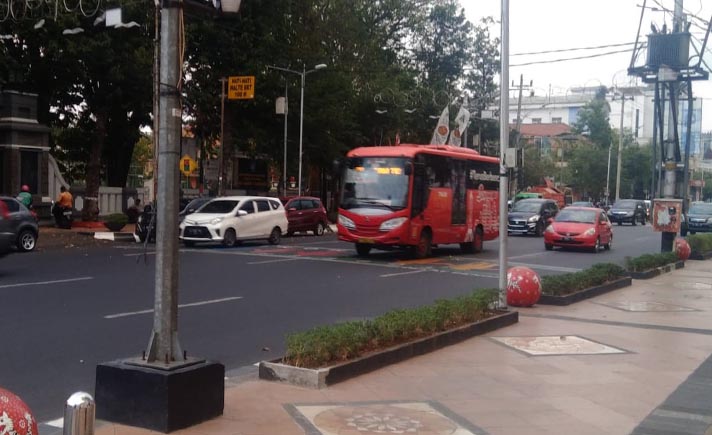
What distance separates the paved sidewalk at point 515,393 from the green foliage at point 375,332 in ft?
1.08

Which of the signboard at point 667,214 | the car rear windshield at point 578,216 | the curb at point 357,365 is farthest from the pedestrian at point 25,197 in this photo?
the curb at point 357,365

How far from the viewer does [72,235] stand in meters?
28.8

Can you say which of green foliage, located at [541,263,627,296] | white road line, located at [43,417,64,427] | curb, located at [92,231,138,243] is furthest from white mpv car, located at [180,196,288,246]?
white road line, located at [43,417,64,427]

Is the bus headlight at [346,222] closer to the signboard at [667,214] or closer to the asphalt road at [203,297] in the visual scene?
the asphalt road at [203,297]

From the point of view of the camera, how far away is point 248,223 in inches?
1054

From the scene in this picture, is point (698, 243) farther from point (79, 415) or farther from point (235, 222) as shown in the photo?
point (79, 415)

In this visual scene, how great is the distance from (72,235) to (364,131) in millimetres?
25324

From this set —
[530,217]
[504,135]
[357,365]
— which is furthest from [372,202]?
[530,217]

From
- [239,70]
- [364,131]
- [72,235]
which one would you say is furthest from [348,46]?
[72,235]

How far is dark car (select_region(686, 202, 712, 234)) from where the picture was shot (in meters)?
42.5

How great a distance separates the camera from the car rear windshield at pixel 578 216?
2877 centimetres

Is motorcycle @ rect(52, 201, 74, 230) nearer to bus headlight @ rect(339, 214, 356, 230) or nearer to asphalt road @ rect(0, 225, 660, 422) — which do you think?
asphalt road @ rect(0, 225, 660, 422)

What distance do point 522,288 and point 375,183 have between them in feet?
30.0

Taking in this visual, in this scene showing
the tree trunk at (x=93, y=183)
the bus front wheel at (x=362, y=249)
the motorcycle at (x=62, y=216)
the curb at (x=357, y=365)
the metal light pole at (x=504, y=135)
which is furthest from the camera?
the tree trunk at (x=93, y=183)
